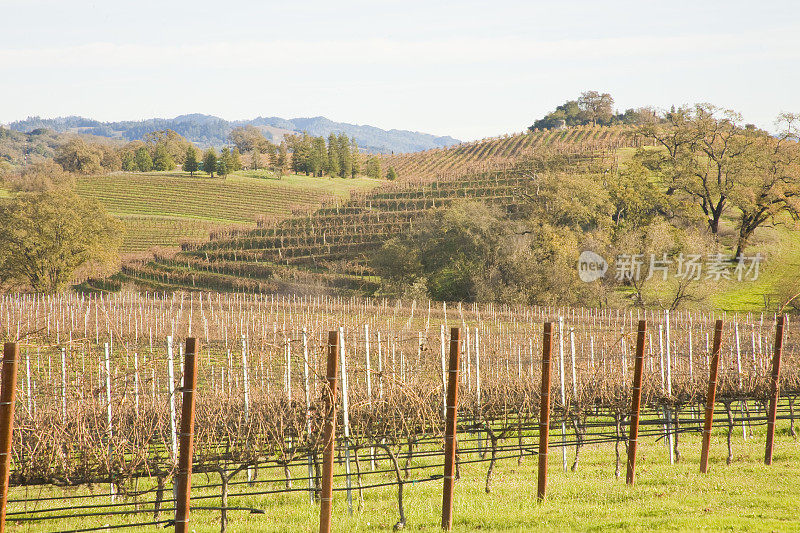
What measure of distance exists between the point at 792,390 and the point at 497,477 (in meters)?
7.59

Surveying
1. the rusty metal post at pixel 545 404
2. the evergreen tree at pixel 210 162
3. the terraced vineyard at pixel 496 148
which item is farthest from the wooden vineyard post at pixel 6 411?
the evergreen tree at pixel 210 162

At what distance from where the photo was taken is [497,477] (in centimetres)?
916

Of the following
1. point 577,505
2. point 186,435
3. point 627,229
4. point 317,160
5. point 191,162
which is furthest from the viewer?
point 317,160

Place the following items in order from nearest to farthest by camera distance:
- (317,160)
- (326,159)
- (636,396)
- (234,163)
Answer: (636,396)
(234,163)
(317,160)
(326,159)

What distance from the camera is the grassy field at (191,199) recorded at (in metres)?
56.2

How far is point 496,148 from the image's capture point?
284 feet

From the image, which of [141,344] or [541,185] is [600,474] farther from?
[541,185]

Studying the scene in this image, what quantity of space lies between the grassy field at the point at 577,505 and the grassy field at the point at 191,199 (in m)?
48.4

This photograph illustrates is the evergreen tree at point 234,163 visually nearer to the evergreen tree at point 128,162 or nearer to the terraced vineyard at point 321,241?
the evergreen tree at point 128,162

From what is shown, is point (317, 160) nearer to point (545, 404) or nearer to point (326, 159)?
point (326, 159)

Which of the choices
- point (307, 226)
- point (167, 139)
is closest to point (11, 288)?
point (307, 226)

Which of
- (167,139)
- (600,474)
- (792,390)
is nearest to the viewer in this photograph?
(600,474)

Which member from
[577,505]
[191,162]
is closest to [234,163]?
[191,162]

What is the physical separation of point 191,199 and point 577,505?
64.5 metres
